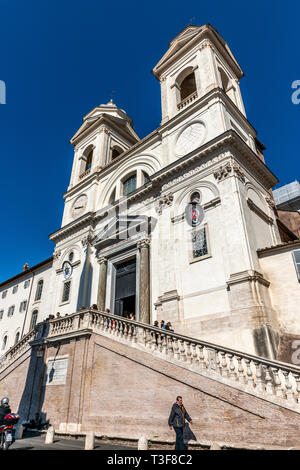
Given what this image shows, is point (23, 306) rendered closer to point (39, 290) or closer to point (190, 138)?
point (39, 290)

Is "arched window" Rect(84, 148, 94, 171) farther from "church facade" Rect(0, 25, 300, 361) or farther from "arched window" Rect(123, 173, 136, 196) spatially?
"arched window" Rect(123, 173, 136, 196)

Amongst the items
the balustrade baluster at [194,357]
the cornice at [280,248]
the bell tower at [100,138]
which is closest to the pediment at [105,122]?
the bell tower at [100,138]

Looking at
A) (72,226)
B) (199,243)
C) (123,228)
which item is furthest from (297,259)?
(72,226)

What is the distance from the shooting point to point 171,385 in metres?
8.53

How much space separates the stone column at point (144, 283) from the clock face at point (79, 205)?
28.5 ft

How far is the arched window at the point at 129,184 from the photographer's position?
21.2 meters

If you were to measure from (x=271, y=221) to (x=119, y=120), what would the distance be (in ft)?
62.2

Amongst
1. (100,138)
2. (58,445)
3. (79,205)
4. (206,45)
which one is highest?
(100,138)

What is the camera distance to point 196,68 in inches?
801

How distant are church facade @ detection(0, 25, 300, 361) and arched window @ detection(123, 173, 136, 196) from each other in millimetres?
107

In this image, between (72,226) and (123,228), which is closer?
(123,228)

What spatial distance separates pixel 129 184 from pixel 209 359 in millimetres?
15597
